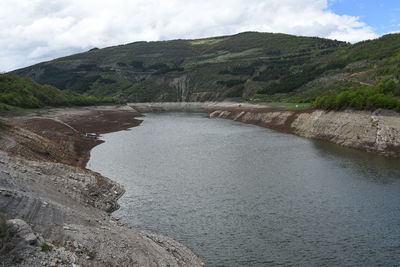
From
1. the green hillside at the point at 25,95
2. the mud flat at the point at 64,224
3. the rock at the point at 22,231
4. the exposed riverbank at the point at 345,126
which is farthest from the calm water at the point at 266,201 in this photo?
the green hillside at the point at 25,95

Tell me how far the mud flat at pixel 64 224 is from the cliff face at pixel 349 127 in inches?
1654

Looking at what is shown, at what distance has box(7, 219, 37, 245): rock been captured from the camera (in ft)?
50.6

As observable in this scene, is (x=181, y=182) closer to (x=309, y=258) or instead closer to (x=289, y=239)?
(x=289, y=239)

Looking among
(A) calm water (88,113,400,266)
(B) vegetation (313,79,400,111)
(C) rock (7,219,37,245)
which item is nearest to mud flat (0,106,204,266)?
(C) rock (7,219,37,245)

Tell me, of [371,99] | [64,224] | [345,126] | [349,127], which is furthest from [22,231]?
[371,99]

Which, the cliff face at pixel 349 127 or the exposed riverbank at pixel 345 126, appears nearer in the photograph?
the cliff face at pixel 349 127

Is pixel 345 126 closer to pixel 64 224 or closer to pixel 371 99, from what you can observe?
pixel 371 99

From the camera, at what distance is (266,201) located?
32.4m

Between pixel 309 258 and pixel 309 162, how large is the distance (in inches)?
1148

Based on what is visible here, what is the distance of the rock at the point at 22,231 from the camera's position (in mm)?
15412

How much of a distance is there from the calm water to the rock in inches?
438

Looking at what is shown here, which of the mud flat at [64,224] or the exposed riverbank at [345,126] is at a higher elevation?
the exposed riverbank at [345,126]

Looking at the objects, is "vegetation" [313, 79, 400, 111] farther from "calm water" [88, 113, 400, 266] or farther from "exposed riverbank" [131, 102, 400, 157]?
"calm water" [88, 113, 400, 266]

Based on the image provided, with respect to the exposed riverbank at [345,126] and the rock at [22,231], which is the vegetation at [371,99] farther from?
the rock at [22,231]
